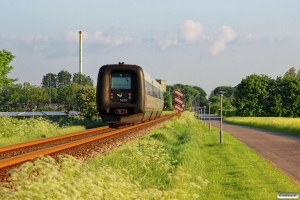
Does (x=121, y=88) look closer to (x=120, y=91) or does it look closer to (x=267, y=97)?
(x=120, y=91)

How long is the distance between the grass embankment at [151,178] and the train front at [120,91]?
8.29 metres

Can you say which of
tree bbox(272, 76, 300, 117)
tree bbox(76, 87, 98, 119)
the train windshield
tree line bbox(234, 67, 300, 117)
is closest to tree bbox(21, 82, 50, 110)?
tree line bbox(234, 67, 300, 117)

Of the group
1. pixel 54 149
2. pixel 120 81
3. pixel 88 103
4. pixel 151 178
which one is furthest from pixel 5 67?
pixel 151 178

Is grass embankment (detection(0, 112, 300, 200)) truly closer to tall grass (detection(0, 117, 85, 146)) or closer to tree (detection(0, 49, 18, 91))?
tall grass (detection(0, 117, 85, 146))

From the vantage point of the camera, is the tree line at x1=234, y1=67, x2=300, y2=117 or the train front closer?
the train front

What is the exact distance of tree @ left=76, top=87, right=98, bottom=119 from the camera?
38594mm

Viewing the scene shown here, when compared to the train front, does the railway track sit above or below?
below

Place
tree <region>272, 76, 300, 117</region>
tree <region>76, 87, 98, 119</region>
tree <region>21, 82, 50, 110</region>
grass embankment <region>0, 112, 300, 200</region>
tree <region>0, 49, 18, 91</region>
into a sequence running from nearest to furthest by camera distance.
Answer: grass embankment <region>0, 112, 300, 200</region>
tree <region>76, 87, 98, 119</region>
tree <region>0, 49, 18, 91</region>
tree <region>272, 76, 300, 117</region>
tree <region>21, 82, 50, 110</region>

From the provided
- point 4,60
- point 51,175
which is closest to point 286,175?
point 51,175

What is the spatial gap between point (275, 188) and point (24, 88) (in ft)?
436

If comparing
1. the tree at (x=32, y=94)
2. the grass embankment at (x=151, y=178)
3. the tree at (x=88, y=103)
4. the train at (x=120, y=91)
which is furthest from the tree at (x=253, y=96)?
the grass embankment at (x=151, y=178)

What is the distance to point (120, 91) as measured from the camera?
25.3 m

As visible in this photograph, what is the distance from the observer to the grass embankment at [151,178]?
4.98m

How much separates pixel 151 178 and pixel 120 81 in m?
16.5
